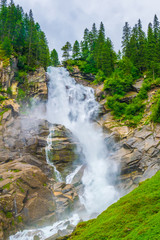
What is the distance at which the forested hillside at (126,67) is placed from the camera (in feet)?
111

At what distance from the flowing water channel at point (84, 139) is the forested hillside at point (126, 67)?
5208 millimetres

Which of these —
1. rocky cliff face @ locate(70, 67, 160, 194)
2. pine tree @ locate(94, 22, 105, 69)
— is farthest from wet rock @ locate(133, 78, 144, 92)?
pine tree @ locate(94, 22, 105, 69)

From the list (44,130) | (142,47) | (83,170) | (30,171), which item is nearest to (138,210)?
(30,171)

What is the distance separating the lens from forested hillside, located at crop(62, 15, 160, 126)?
33.9m

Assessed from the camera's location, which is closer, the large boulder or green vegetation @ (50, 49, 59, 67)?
the large boulder

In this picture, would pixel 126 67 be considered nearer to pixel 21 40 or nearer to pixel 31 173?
pixel 21 40

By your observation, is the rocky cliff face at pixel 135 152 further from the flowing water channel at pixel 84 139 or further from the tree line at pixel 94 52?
the tree line at pixel 94 52

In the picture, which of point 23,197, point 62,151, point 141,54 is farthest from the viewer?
point 141,54

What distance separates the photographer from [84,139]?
34.8 meters

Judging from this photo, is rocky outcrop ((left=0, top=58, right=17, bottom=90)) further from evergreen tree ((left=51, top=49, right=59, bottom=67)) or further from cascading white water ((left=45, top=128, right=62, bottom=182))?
evergreen tree ((left=51, top=49, right=59, bottom=67))

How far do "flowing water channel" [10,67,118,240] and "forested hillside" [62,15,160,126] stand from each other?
521 cm

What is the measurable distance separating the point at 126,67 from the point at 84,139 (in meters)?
20.5

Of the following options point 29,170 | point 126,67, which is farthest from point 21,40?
point 29,170

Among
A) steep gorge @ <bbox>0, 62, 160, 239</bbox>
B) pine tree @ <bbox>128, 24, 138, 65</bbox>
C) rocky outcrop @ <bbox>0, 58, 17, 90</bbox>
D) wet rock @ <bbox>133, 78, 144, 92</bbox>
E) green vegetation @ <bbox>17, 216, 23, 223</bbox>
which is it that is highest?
pine tree @ <bbox>128, 24, 138, 65</bbox>
